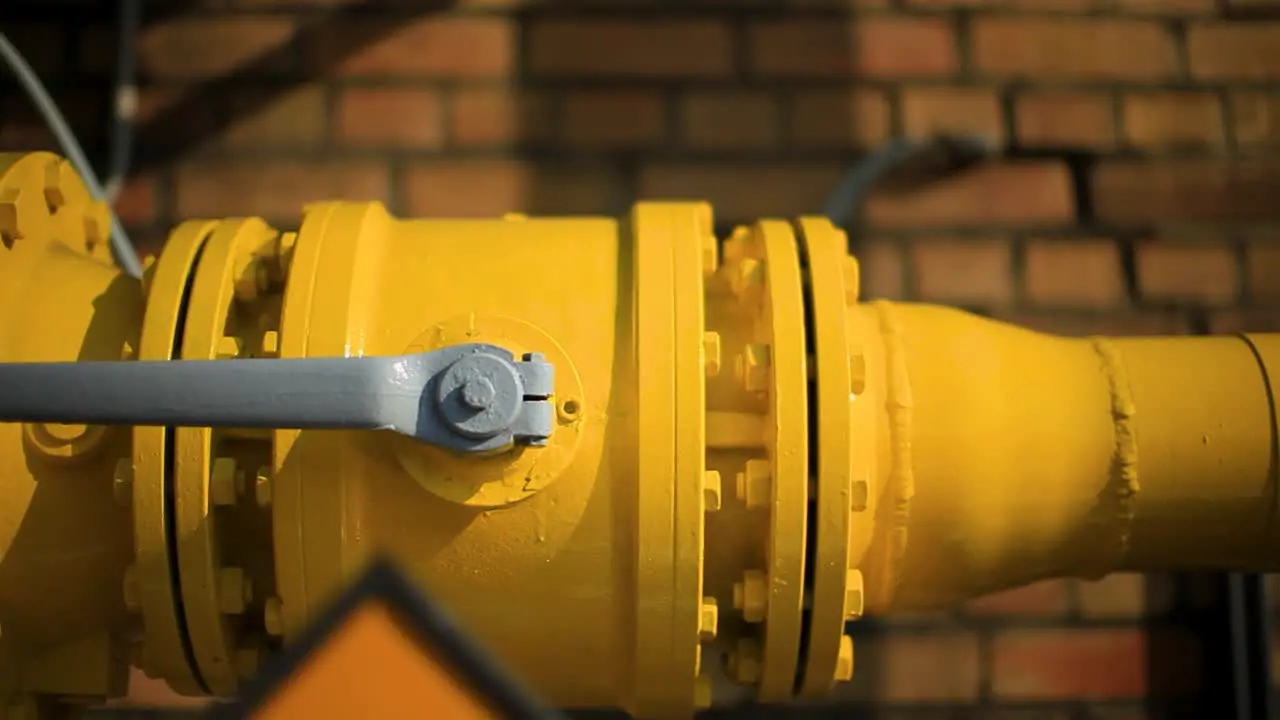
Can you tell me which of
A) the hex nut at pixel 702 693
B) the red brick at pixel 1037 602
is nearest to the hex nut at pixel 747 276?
the hex nut at pixel 702 693

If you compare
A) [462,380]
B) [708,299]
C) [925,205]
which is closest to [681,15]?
[925,205]

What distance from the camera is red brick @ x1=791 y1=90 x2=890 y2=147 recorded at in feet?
3.63

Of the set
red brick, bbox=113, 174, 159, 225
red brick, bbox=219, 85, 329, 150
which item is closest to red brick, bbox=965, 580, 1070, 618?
red brick, bbox=219, 85, 329, 150

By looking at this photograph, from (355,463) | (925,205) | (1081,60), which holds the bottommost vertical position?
(355,463)

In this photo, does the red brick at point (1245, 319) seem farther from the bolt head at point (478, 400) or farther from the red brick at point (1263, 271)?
the bolt head at point (478, 400)

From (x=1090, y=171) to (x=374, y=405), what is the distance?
36.8 inches

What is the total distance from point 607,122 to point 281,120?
35 cm

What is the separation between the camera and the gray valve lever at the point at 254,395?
468 millimetres

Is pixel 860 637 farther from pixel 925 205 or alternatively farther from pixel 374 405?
pixel 374 405

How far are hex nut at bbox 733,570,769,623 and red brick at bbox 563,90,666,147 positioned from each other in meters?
0.67

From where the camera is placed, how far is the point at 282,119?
1090 millimetres

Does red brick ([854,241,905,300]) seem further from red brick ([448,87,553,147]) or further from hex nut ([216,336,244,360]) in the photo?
hex nut ([216,336,244,360])

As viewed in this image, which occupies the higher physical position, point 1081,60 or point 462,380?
point 1081,60

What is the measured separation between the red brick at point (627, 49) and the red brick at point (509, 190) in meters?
0.11
